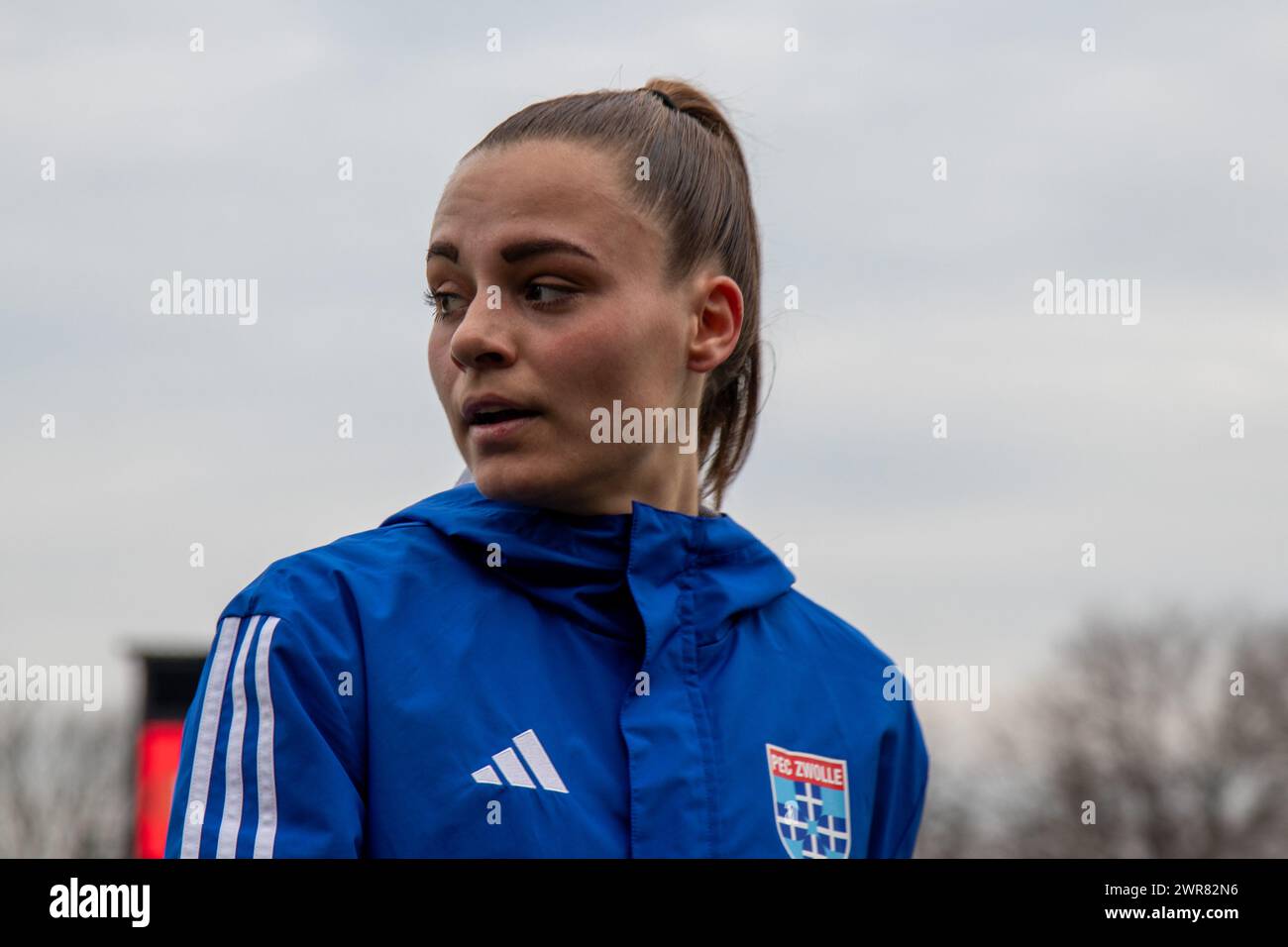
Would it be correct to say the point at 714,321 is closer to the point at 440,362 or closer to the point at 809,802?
the point at 440,362

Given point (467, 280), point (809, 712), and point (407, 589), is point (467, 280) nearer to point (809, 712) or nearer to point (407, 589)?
point (407, 589)

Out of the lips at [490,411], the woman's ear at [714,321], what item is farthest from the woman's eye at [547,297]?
the woman's ear at [714,321]

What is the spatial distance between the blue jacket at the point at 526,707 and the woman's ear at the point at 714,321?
11.3 inches

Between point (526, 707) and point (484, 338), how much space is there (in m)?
0.57

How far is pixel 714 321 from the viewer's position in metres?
2.95

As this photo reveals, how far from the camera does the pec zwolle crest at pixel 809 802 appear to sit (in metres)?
2.65

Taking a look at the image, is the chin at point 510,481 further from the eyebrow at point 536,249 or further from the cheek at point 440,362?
the eyebrow at point 536,249

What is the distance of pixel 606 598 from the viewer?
2672 mm

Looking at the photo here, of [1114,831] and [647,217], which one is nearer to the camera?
[647,217]

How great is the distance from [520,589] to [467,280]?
19.8 inches
